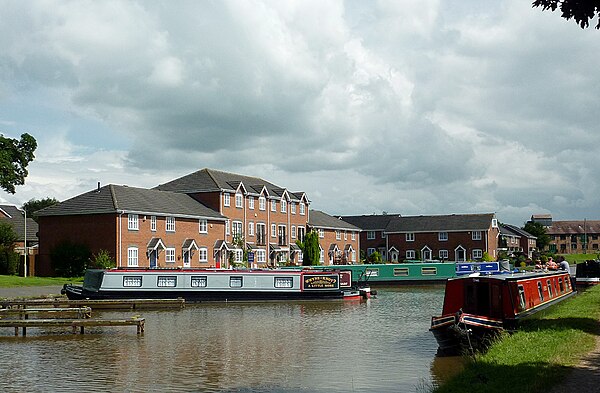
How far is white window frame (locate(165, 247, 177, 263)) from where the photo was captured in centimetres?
5465

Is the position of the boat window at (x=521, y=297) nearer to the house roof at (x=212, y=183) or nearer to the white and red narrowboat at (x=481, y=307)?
the white and red narrowboat at (x=481, y=307)

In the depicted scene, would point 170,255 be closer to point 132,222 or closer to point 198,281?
point 132,222

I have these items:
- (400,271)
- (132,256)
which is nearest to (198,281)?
(132,256)

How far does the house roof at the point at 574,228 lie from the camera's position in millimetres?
154000

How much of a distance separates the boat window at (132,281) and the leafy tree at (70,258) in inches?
520

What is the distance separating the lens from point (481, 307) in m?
21.7

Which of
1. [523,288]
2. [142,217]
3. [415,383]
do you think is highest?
[142,217]

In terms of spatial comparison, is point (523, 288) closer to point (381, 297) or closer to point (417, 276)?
point (381, 297)

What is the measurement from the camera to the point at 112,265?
1950 inches

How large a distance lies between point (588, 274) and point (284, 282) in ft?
55.2

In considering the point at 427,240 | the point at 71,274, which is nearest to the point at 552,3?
the point at 71,274

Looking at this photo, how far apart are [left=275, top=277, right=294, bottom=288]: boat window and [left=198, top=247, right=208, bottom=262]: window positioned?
18460 mm

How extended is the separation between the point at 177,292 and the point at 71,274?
15379 millimetres

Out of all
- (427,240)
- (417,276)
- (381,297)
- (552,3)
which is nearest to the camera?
(552,3)
